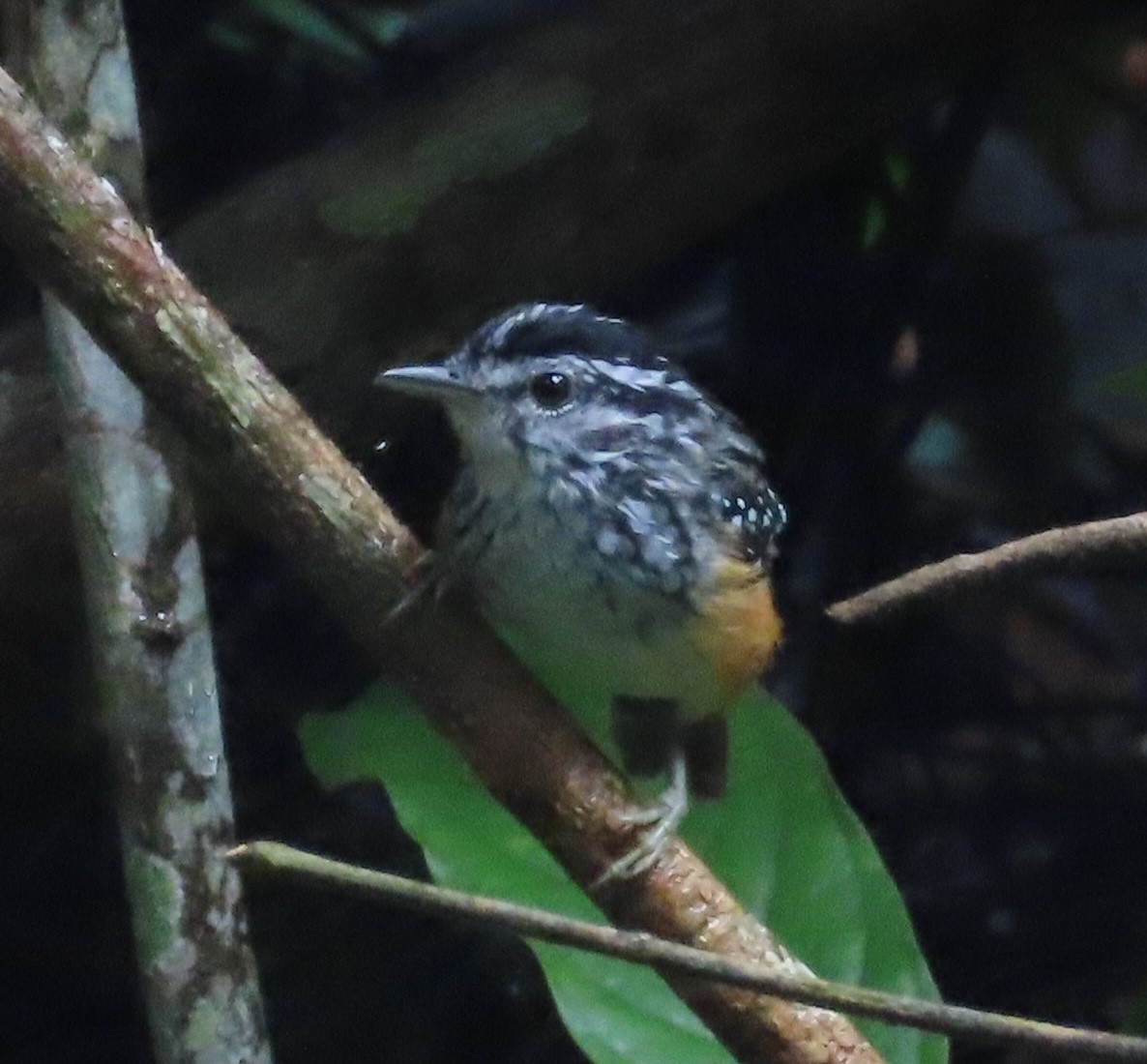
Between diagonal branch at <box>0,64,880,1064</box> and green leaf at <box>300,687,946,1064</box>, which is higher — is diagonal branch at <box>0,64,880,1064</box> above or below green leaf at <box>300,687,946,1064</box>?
above

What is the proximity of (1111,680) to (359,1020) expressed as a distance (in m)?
1.74

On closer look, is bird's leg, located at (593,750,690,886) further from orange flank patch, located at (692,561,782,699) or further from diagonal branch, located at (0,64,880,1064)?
orange flank patch, located at (692,561,782,699)

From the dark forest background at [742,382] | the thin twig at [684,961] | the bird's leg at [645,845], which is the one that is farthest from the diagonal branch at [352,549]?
the dark forest background at [742,382]

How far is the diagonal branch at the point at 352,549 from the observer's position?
56.6 inches

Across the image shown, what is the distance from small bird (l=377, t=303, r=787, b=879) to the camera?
Answer: 1918 millimetres

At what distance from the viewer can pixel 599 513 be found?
195cm

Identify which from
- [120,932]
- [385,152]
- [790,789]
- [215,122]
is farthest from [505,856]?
[215,122]

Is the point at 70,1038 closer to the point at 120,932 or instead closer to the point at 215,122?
the point at 120,932

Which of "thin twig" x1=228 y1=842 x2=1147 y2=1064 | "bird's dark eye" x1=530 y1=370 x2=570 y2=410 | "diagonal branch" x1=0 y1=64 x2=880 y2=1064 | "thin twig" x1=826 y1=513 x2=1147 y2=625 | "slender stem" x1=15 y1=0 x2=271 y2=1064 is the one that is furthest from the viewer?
"bird's dark eye" x1=530 y1=370 x2=570 y2=410

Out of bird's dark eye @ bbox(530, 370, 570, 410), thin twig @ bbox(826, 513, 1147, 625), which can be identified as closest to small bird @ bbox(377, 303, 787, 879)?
bird's dark eye @ bbox(530, 370, 570, 410)

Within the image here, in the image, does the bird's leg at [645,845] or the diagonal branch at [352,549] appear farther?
the bird's leg at [645,845]

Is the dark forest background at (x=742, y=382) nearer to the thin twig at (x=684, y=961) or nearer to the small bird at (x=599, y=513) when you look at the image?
the small bird at (x=599, y=513)

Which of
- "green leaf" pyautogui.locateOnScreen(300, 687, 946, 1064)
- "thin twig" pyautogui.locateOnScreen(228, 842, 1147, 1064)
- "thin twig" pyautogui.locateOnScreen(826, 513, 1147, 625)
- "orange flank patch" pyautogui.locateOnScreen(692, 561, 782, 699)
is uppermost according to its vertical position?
"thin twig" pyautogui.locateOnScreen(228, 842, 1147, 1064)

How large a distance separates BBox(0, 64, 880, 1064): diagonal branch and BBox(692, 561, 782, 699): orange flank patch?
0.34 m
